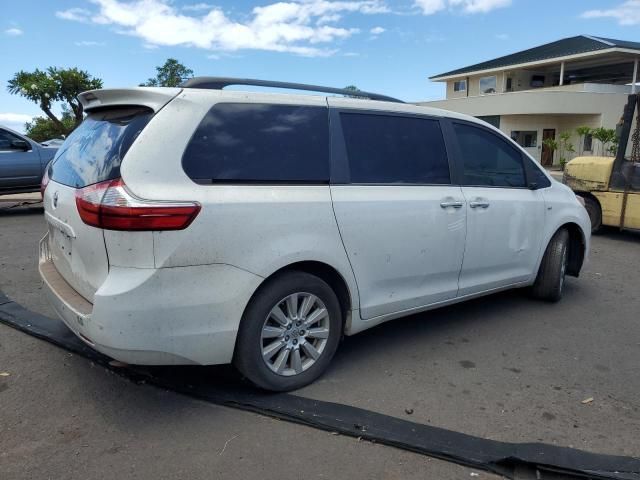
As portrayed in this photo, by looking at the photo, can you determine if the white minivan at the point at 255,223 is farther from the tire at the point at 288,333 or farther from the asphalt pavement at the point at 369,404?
the asphalt pavement at the point at 369,404

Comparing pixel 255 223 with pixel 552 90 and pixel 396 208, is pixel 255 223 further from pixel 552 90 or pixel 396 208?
pixel 552 90

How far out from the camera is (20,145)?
36.4 feet

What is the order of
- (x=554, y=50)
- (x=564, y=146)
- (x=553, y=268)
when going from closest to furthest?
(x=553, y=268) < (x=564, y=146) < (x=554, y=50)

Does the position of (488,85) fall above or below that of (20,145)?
above

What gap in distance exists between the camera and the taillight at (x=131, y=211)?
9.02 feet

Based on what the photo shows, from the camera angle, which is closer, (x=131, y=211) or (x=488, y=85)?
(x=131, y=211)

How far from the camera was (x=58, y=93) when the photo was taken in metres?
37.0

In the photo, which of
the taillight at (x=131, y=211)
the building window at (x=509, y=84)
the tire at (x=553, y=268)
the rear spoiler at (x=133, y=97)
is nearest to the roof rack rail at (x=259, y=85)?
the rear spoiler at (x=133, y=97)

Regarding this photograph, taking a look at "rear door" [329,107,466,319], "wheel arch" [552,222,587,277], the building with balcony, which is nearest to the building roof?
the building with balcony

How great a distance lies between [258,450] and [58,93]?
1573 inches

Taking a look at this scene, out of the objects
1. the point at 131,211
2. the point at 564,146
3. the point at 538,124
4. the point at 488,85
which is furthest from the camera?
the point at 488,85

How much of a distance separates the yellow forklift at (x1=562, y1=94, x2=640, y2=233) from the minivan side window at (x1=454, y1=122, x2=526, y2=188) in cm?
475

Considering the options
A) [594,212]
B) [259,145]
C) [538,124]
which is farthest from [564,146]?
[259,145]

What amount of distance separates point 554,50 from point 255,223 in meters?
42.8
